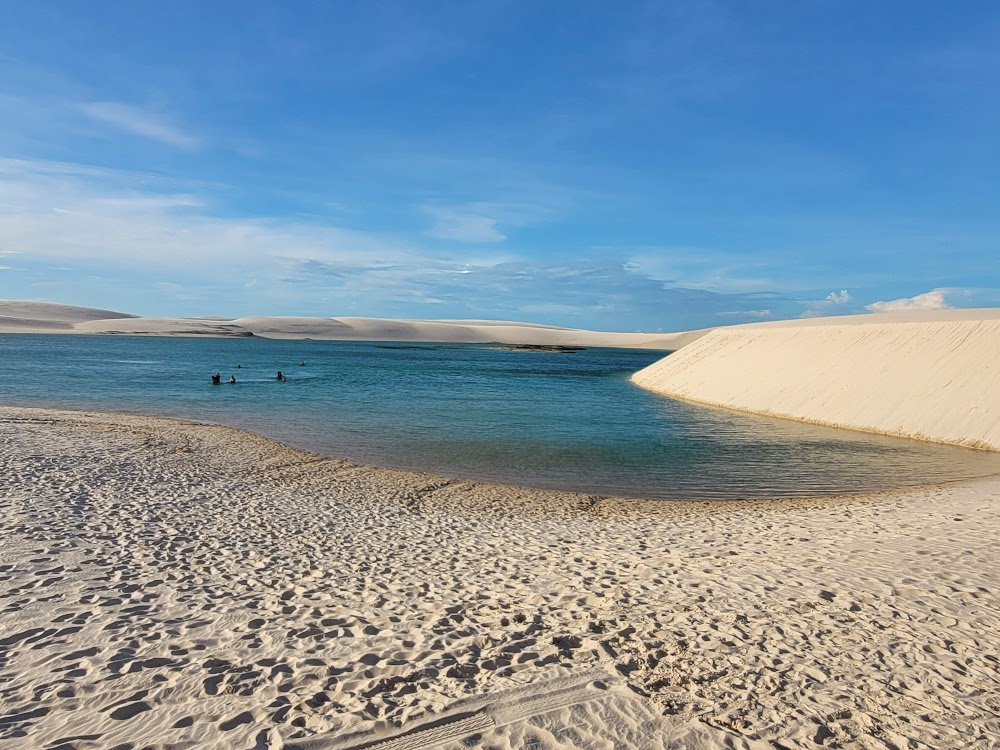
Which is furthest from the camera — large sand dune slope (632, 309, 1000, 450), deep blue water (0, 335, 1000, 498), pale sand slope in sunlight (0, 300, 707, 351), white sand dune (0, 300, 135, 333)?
pale sand slope in sunlight (0, 300, 707, 351)

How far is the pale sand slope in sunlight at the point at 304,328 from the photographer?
123688 millimetres

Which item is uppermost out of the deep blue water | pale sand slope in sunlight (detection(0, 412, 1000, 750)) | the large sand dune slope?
the large sand dune slope

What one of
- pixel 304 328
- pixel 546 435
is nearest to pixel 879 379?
pixel 546 435

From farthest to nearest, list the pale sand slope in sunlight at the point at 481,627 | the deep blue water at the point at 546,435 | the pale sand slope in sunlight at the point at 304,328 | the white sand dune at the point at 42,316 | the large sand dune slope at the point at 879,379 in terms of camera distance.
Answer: the pale sand slope in sunlight at the point at 304,328
the white sand dune at the point at 42,316
the large sand dune slope at the point at 879,379
the deep blue water at the point at 546,435
the pale sand slope in sunlight at the point at 481,627

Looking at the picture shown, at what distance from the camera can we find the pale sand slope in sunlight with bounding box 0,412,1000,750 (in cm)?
393

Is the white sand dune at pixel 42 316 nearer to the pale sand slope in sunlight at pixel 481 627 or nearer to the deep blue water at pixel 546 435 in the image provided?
the deep blue water at pixel 546 435

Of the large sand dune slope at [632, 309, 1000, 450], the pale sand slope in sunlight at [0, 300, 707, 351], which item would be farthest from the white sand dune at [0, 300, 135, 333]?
the large sand dune slope at [632, 309, 1000, 450]

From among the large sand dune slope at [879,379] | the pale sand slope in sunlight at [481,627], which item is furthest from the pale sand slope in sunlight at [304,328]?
the pale sand slope in sunlight at [481,627]

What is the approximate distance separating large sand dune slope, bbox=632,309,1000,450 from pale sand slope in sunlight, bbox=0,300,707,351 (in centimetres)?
11726

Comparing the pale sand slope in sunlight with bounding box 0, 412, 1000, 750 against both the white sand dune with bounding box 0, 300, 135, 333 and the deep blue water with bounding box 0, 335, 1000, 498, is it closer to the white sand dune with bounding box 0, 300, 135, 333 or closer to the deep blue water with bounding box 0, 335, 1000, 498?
the deep blue water with bounding box 0, 335, 1000, 498

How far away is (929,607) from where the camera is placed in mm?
5746

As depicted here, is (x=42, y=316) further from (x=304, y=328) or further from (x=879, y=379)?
(x=879, y=379)

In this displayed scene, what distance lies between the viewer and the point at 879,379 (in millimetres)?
22938

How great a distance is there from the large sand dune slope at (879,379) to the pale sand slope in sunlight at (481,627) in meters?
11.3
